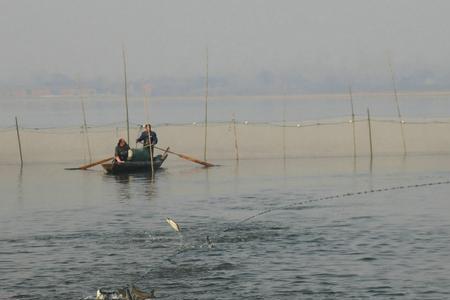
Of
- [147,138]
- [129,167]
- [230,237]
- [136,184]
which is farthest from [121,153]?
[230,237]

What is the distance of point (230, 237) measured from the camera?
22.1 metres

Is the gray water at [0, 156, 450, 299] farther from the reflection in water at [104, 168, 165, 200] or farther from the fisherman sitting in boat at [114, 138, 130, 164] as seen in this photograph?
the fisherman sitting in boat at [114, 138, 130, 164]

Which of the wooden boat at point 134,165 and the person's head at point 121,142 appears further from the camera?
the wooden boat at point 134,165

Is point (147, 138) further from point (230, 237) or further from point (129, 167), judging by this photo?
point (230, 237)

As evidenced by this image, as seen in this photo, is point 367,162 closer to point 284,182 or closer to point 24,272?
point 284,182

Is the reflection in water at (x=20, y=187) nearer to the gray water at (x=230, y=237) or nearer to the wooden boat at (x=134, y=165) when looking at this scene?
the gray water at (x=230, y=237)

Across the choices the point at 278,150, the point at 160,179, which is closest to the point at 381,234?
the point at 160,179

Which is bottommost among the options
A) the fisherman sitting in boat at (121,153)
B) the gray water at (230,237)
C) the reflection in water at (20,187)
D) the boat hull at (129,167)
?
the gray water at (230,237)

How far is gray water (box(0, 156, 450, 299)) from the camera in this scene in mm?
17125

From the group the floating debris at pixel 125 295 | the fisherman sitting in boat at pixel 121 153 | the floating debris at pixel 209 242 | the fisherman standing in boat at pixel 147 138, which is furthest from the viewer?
the fisherman standing in boat at pixel 147 138

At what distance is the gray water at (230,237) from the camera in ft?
56.2

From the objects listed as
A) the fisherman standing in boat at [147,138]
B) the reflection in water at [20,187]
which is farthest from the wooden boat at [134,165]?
the reflection in water at [20,187]

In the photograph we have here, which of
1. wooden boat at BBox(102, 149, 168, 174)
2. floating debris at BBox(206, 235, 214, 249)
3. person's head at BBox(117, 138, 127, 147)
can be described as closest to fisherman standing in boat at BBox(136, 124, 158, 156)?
wooden boat at BBox(102, 149, 168, 174)

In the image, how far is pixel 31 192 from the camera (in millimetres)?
33875
